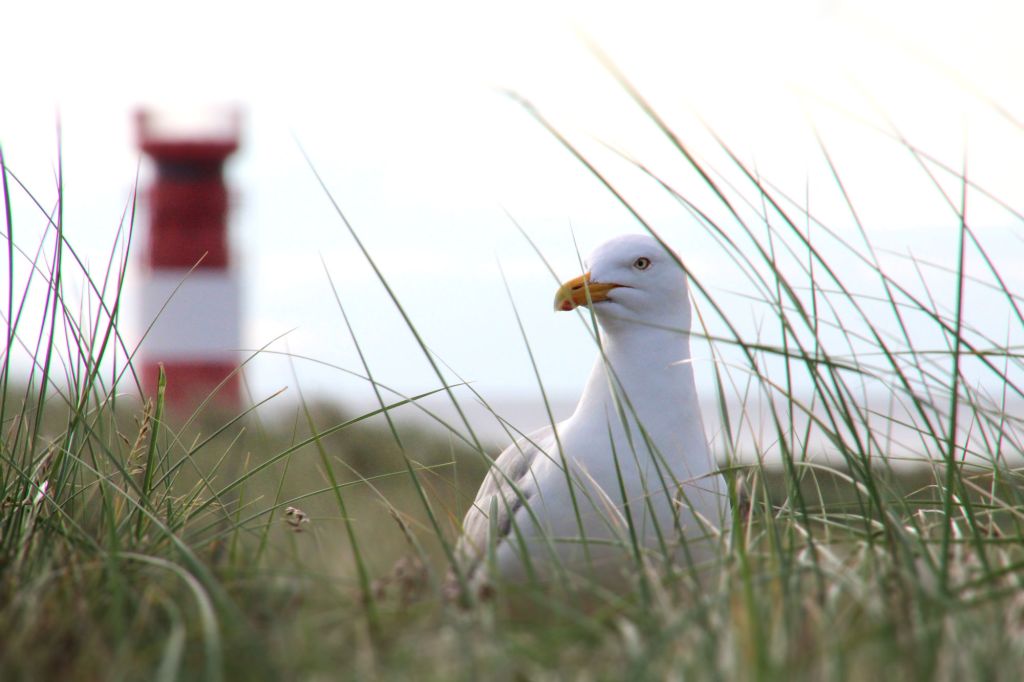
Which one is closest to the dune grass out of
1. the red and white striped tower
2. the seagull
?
the seagull

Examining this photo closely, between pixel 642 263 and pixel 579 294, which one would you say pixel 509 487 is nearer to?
pixel 579 294

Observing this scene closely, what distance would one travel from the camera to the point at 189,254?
569 inches

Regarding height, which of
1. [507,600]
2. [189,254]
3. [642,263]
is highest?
[189,254]

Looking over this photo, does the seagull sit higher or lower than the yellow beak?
lower

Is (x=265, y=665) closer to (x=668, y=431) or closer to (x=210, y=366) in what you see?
(x=668, y=431)

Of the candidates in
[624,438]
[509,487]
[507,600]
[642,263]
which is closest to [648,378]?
[624,438]

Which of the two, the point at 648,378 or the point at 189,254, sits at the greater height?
the point at 189,254

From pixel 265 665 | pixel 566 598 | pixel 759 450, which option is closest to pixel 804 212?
pixel 759 450

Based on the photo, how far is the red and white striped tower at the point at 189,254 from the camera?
1434 cm

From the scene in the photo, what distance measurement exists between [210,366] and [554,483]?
41.3ft

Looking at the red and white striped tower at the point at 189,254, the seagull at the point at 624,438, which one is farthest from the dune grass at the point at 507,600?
the red and white striped tower at the point at 189,254

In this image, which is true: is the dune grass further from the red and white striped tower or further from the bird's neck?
the red and white striped tower

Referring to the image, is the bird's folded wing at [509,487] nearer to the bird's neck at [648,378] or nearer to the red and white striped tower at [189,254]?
the bird's neck at [648,378]

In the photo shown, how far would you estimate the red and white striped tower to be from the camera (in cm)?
1434
